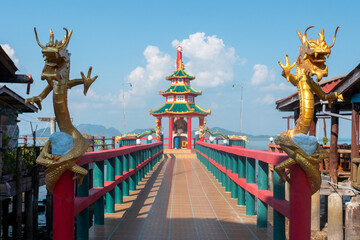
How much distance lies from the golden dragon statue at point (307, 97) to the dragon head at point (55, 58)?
285 centimetres

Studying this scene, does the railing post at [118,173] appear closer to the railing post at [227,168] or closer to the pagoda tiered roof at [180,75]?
the railing post at [227,168]

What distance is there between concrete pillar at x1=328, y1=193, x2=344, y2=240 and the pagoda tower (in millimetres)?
28260

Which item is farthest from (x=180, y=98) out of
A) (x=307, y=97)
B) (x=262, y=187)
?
(x=307, y=97)

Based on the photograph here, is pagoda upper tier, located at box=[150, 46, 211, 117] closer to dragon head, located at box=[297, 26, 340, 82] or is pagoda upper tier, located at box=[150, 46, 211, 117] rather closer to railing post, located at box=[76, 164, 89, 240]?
railing post, located at box=[76, 164, 89, 240]

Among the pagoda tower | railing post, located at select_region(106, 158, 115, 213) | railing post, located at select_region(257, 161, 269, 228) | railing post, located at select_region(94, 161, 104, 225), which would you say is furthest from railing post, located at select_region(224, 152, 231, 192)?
the pagoda tower

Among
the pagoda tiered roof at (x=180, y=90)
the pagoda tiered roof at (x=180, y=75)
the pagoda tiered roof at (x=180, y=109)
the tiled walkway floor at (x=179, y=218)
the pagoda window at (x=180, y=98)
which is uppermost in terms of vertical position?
the pagoda tiered roof at (x=180, y=75)

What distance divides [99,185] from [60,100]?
286cm

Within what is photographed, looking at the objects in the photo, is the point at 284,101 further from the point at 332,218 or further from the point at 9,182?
the point at 9,182

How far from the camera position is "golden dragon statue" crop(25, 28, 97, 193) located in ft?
14.9

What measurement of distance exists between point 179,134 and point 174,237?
117ft

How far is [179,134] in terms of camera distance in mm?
42562

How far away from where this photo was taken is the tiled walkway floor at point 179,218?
7180 mm

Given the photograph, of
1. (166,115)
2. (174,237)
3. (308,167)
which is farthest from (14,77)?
(166,115)

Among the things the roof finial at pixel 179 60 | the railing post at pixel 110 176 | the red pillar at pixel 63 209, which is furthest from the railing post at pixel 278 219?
the roof finial at pixel 179 60
